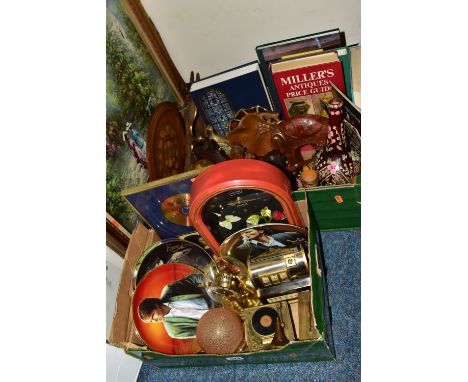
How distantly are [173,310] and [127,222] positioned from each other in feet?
0.99

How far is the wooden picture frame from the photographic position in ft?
4.34

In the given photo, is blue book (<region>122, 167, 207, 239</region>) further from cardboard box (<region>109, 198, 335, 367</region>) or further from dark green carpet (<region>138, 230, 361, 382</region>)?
dark green carpet (<region>138, 230, 361, 382</region>)

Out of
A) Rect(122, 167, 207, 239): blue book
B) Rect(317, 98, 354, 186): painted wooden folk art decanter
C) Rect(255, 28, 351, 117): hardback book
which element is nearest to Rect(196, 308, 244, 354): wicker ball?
Rect(122, 167, 207, 239): blue book

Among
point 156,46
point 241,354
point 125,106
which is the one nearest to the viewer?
point 241,354

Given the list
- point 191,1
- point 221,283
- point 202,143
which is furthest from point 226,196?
point 191,1

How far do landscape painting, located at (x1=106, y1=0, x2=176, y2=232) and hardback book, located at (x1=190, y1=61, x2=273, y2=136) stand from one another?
0.56 feet

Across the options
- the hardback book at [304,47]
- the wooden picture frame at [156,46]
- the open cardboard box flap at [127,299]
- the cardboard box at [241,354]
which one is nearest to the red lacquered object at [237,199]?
the cardboard box at [241,354]

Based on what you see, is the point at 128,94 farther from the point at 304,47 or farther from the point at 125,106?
the point at 304,47

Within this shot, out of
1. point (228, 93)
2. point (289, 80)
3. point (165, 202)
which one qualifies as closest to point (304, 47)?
point (289, 80)

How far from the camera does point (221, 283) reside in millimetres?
1085

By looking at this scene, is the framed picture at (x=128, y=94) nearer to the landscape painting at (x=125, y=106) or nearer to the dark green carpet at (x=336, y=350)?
the landscape painting at (x=125, y=106)

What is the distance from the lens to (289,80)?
1.40 m

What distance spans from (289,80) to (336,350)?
792 mm

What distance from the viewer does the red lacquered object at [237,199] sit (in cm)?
107
